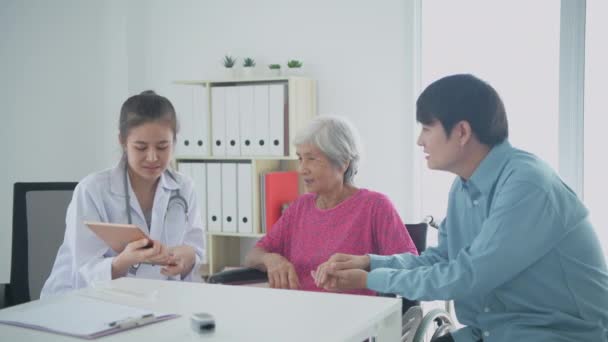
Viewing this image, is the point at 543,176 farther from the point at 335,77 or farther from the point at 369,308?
the point at 335,77

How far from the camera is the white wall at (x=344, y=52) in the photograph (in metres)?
3.93

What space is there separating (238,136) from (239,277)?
5.78 feet

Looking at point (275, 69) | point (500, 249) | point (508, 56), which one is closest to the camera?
point (500, 249)

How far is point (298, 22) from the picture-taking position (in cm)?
420

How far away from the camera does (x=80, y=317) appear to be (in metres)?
1.48

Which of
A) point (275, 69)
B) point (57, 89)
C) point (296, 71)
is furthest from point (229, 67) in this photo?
point (57, 89)

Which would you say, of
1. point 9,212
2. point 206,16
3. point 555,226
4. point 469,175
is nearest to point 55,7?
point 206,16

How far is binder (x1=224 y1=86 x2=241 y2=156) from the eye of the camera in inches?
156

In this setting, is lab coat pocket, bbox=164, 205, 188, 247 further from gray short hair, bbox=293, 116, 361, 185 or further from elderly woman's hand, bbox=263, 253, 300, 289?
gray short hair, bbox=293, 116, 361, 185

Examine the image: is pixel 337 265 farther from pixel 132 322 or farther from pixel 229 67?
pixel 229 67

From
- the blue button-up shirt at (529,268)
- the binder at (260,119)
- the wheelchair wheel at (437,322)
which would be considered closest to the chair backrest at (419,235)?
the wheelchair wheel at (437,322)

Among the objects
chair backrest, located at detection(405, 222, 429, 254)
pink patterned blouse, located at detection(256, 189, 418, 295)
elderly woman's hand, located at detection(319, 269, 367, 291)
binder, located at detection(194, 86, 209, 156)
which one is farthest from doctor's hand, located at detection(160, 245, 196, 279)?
binder, located at detection(194, 86, 209, 156)

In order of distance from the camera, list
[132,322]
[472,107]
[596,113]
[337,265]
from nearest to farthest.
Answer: [132,322] < [472,107] < [337,265] < [596,113]

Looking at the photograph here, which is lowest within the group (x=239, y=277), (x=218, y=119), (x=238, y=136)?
(x=239, y=277)
